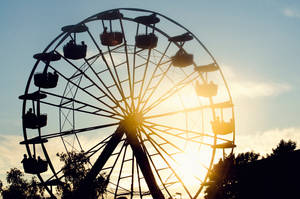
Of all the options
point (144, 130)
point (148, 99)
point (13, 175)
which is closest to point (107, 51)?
point (148, 99)

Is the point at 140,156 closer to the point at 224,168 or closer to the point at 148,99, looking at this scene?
the point at 148,99

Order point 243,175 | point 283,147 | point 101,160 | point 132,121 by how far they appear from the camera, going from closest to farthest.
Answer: point 101,160 < point 132,121 < point 243,175 < point 283,147

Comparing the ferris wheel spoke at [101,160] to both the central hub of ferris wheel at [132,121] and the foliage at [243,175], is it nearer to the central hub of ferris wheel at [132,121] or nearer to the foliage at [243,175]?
the central hub of ferris wheel at [132,121]

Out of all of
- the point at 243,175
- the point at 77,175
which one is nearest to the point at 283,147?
the point at 243,175

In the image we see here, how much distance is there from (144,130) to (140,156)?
135 centimetres

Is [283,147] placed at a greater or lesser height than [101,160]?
greater

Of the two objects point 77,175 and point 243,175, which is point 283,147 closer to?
point 243,175

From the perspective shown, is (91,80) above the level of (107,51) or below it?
below

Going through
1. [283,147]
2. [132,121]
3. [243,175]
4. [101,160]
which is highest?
[283,147]

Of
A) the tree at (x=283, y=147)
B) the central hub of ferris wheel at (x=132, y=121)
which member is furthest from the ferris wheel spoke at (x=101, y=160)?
the tree at (x=283, y=147)

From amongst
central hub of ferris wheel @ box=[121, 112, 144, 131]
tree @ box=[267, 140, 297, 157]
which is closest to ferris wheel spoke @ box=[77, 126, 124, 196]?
central hub of ferris wheel @ box=[121, 112, 144, 131]

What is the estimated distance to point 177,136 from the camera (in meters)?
15.4

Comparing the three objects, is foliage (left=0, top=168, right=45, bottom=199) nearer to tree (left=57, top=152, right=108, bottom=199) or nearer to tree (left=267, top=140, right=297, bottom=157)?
tree (left=57, top=152, right=108, bottom=199)

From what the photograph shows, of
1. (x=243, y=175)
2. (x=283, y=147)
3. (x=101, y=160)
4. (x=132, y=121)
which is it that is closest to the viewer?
(x=101, y=160)
